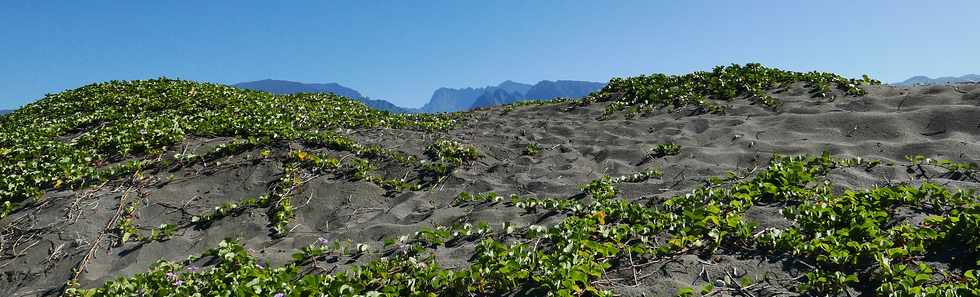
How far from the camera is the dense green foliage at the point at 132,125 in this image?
8633 mm

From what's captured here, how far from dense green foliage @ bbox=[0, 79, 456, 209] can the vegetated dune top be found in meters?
0.07

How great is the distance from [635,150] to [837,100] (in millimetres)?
5396

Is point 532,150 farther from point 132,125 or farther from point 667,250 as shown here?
point 132,125

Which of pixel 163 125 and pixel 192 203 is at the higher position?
pixel 163 125

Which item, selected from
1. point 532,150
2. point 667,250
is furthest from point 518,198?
point 532,150

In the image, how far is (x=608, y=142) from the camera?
1097 cm

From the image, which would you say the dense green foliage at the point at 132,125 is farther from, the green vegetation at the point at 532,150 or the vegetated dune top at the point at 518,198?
the green vegetation at the point at 532,150

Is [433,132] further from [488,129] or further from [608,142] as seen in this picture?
[608,142]

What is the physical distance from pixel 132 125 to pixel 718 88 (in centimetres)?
1321

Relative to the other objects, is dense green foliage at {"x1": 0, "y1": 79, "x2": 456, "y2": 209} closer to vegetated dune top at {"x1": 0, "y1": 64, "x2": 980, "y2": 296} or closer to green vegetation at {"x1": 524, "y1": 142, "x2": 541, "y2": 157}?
vegetated dune top at {"x1": 0, "y1": 64, "x2": 980, "y2": 296}

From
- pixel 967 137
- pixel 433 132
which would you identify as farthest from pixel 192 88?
pixel 967 137

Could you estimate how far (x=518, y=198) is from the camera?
24.4 ft

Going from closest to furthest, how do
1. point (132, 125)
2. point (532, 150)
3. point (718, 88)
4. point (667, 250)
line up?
point (667, 250) → point (532, 150) → point (132, 125) → point (718, 88)

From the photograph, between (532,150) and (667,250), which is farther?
(532,150)
